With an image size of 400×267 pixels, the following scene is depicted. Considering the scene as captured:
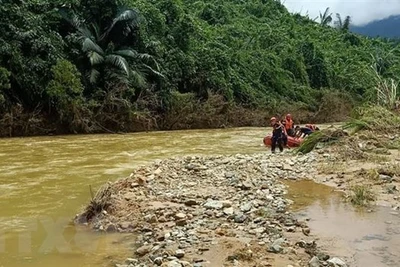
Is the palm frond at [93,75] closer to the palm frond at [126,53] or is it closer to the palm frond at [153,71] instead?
the palm frond at [126,53]

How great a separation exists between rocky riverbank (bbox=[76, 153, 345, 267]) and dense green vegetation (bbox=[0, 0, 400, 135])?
9351 mm

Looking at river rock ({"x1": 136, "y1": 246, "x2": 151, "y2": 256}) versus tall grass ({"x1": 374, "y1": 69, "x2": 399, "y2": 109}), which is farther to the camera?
tall grass ({"x1": 374, "y1": 69, "x2": 399, "y2": 109})

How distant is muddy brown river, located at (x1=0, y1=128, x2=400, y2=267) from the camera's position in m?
6.08

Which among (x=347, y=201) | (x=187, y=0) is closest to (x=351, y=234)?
(x=347, y=201)

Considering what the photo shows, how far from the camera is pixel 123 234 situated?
7.10 metres

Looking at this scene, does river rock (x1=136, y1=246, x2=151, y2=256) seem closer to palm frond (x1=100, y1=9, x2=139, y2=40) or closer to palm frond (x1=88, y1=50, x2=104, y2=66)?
palm frond (x1=88, y1=50, x2=104, y2=66)

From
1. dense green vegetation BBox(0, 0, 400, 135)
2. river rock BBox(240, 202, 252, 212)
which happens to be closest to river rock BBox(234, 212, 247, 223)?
river rock BBox(240, 202, 252, 212)

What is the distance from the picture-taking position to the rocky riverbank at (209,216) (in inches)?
225

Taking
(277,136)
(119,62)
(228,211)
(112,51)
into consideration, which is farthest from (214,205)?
(112,51)

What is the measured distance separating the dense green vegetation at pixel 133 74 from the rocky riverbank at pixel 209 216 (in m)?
9.35

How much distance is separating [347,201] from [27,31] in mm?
18116

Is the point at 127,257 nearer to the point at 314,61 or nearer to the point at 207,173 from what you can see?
the point at 207,173

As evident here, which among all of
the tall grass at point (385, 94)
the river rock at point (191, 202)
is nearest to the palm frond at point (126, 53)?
the tall grass at point (385, 94)

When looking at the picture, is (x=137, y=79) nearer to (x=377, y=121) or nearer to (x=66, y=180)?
(x=66, y=180)
